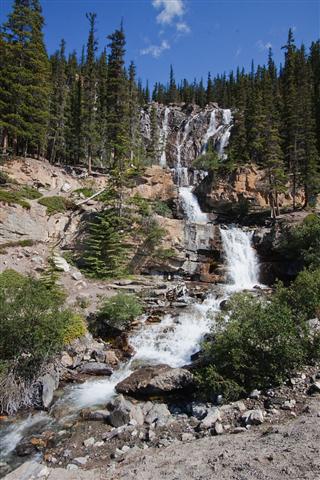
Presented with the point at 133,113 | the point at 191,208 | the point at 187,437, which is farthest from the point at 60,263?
the point at 133,113

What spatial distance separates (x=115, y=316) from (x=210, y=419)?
9.51 metres

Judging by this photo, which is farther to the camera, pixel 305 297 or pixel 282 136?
pixel 282 136

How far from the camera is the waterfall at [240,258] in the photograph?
27.2m

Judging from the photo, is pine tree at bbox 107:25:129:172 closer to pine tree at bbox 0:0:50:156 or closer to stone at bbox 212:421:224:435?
pine tree at bbox 0:0:50:156

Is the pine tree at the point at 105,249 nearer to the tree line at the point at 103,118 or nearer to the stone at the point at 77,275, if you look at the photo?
the stone at the point at 77,275

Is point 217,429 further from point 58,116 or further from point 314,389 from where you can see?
point 58,116

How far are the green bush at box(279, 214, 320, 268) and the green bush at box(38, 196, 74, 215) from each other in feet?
63.9

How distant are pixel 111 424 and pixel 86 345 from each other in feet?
21.3

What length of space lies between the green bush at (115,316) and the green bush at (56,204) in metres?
12.8

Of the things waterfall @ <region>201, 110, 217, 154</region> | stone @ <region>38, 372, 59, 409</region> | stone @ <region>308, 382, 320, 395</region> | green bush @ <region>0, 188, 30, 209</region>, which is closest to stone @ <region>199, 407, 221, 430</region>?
stone @ <region>308, 382, 320, 395</region>

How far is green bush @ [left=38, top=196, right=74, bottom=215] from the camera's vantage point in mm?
27841

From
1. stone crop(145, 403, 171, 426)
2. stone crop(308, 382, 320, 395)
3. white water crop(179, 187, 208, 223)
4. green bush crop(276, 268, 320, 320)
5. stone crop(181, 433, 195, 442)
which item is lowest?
stone crop(145, 403, 171, 426)

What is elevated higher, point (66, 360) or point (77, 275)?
point (77, 275)

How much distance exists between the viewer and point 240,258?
28766 millimetres
